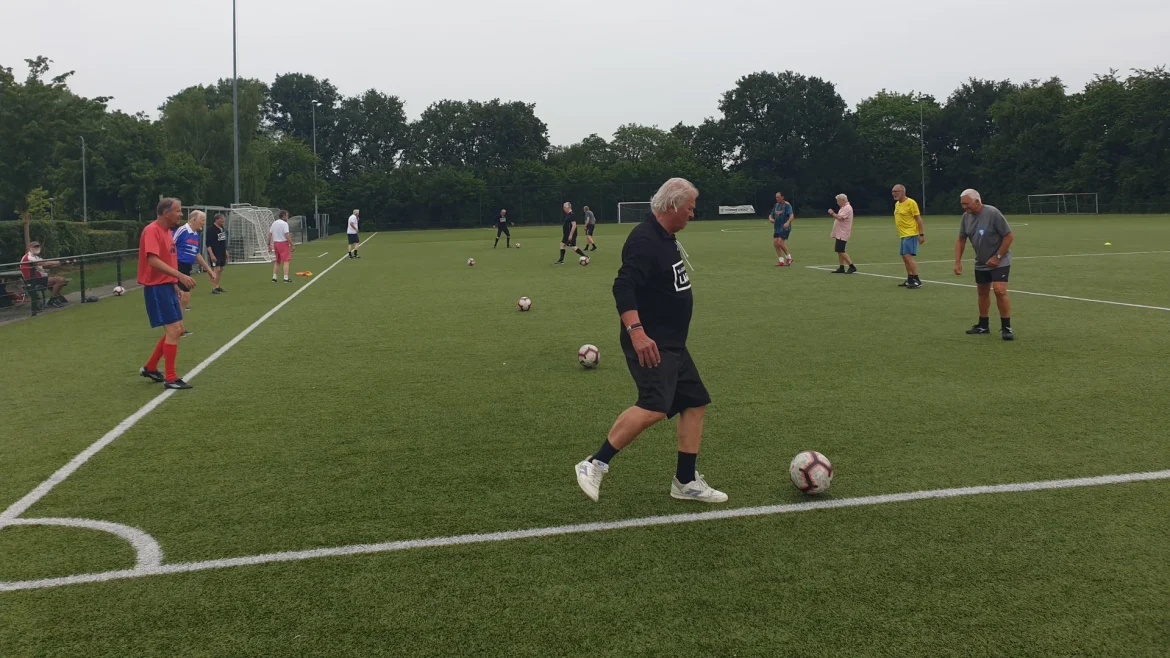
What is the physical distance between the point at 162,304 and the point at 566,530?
622cm

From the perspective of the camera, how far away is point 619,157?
109625mm

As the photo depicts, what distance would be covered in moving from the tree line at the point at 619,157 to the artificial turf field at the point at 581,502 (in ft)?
165

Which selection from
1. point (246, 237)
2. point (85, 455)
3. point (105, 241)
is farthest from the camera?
point (246, 237)

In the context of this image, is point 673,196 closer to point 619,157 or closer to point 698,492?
point 698,492

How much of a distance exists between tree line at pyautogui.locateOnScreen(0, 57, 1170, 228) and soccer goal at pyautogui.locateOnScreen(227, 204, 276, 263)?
20.9 metres

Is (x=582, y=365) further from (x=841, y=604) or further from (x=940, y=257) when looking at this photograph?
(x=940, y=257)

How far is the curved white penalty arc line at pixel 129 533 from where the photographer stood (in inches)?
173

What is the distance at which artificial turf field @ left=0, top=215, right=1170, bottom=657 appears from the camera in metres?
3.62

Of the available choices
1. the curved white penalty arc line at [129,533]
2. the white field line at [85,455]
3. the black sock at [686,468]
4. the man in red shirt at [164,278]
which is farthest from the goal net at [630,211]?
the curved white penalty arc line at [129,533]

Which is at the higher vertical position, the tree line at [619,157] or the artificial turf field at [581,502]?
the tree line at [619,157]

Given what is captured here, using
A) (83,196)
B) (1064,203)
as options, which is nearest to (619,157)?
(1064,203)

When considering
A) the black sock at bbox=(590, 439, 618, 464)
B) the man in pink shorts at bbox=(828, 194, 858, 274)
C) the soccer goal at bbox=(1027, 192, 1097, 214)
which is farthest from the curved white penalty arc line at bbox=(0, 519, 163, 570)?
the soccer goal at bbox=(1027, 192, 1097, 214)

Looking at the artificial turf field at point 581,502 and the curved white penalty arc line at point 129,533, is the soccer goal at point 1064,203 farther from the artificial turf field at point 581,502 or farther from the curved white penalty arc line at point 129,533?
the curved white penalty arc line at point 129,533

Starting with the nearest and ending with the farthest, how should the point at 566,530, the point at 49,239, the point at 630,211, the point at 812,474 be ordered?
the point at 566,530, the point at 812,474, the point at 49,239, the point at 630,211
